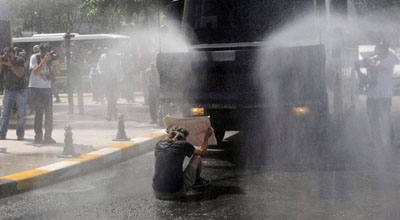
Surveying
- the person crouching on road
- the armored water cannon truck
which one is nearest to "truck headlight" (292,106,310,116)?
the armored water cannon truck

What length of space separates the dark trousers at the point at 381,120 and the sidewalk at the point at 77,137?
11.9 ft

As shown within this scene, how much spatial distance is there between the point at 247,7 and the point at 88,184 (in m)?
3.82

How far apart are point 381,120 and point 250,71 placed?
98.4 inches

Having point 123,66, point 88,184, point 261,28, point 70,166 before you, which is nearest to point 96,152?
A: point 70,166

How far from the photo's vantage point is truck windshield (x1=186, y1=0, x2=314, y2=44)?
31.3 feet

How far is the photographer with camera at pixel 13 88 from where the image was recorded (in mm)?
11031

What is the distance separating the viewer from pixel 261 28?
959 cm

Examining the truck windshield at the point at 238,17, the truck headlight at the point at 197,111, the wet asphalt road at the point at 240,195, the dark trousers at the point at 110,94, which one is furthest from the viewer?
the dark trousers at the point at 110,94

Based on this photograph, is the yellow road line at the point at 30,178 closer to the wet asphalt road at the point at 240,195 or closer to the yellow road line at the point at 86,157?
the wet asphalt road at the point at 240,195

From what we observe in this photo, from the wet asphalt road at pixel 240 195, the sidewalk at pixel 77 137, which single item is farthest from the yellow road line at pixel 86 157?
the wet asphalt road at pixel 240 195

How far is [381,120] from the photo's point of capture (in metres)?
9.88

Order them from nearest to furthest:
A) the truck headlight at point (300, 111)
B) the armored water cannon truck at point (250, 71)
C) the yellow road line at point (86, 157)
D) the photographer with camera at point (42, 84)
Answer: the armored water cannon truck at point (250, 71) → the truck headlight at point (300, 111) → the yellow road line at point (86, 157) → the photographer with camera at point (42, 84)

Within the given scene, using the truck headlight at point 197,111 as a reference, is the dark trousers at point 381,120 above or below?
below

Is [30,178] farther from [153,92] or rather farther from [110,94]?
[110,94]
